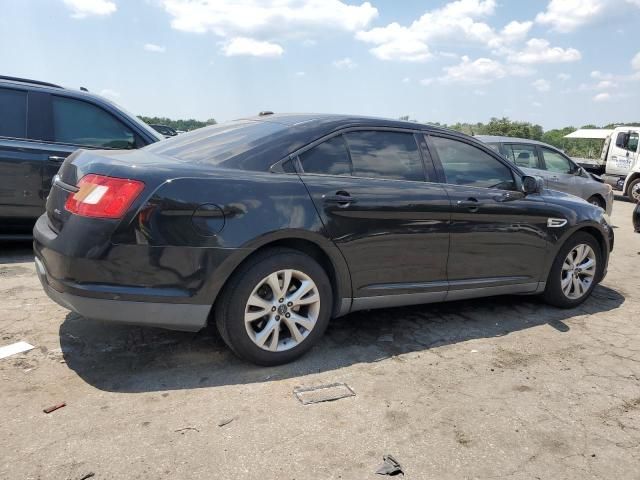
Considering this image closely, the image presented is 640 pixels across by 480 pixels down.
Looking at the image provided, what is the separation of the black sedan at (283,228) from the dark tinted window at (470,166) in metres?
0.01

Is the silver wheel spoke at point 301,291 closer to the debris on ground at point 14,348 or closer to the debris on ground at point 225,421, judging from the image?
the debris on ground at point 225,421

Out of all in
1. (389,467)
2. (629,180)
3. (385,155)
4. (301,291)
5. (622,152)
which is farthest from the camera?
(622,152)

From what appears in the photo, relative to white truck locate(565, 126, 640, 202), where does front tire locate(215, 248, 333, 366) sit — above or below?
below

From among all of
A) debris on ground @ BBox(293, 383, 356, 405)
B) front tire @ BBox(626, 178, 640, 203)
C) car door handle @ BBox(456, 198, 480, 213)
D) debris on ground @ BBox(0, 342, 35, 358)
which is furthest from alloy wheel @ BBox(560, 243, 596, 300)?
front tire @ BBox(626, 178, 640, 203)

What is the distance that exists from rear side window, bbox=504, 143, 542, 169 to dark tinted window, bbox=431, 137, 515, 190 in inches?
204

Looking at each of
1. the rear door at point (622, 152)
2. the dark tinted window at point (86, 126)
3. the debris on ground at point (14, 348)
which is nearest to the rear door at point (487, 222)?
the debris on ground at point (14, 348)

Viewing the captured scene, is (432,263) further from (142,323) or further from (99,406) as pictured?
(99,406)

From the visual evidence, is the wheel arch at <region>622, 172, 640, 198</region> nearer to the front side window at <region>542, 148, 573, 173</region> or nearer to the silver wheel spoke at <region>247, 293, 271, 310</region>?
the front side window at <region>542, 148, 573, 173</region>

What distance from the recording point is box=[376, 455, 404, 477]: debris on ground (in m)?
2.45

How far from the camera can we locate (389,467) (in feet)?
8.16

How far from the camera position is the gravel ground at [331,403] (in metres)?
2.49

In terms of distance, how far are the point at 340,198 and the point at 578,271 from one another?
2.74 meters

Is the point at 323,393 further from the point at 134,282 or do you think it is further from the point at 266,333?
the point at 134,282

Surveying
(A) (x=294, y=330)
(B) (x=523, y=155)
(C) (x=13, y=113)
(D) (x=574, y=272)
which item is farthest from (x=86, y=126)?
(B) (x=523, y=155)
